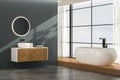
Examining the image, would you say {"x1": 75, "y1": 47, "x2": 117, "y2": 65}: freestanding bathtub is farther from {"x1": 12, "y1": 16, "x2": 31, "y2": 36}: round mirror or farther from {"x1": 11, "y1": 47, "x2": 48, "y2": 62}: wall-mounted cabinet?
{"x1": 12, "y1": 16, "x2": 31, "y2": 36}: round mirror

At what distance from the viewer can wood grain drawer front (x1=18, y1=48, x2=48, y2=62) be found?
7.32m

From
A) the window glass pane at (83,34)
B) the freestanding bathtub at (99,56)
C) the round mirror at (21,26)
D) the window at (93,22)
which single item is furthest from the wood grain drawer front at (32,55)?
the window glass pane at (83,34)

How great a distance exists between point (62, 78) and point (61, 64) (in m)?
2.62

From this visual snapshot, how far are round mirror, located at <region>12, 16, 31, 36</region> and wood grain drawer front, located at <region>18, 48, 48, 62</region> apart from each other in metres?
0.68

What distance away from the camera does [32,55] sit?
7.52 meters

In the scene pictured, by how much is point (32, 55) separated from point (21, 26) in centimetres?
106

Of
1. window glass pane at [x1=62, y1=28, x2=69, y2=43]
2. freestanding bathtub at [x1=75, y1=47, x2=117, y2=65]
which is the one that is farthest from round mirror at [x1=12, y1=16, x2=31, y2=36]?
window glass pane at [x1=62, y1=28, x2=69, y2=43]

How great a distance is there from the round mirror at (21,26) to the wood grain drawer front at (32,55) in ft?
2.24

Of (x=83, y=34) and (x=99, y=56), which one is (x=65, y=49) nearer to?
(x=83, y=34)

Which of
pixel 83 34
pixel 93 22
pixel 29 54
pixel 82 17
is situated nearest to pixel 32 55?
pixel 29 54

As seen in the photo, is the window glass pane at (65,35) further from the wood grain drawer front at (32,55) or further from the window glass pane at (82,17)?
the window glass pane at (82,17)

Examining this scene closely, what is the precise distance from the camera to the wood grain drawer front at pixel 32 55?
24.0 feet

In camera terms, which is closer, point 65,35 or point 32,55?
point 32,55

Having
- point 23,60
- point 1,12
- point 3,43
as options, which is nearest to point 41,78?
point 23,60
